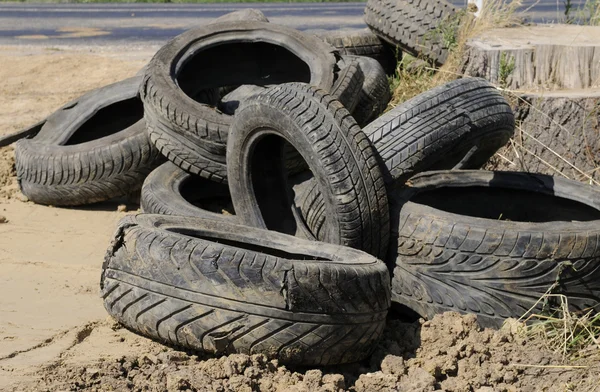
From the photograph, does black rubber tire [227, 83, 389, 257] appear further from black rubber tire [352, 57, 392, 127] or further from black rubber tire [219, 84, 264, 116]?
black rubber tire [219, 84, 264, 116]

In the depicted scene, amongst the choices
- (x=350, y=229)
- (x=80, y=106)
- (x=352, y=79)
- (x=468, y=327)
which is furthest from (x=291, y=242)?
(x=80, y=106)

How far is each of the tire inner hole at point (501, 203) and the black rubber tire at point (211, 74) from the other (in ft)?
4.19

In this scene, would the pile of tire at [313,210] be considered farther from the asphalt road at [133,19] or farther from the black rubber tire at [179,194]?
the asphalt road at [133,19]

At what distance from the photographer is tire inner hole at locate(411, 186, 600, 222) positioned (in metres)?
6.06

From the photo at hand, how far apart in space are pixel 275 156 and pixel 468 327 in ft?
6.38

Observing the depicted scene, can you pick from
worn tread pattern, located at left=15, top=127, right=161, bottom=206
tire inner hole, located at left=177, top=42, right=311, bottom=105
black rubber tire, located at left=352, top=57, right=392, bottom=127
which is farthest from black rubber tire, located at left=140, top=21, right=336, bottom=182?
worn tread pattern, located at left=15, top=127, right=161, bottom=206

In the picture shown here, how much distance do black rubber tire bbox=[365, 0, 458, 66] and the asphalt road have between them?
787 cm

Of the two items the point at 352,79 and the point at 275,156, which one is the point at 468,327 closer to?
the point at 275,156

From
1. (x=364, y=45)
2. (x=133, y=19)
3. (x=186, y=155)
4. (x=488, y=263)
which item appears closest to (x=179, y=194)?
(x=186, y=155)

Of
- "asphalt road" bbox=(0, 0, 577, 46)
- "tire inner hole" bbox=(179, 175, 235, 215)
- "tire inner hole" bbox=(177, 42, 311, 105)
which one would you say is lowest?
"asphalt road" bbox=(0, 0, 577, 46)

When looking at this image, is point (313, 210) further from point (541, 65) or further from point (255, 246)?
point (541, 65)

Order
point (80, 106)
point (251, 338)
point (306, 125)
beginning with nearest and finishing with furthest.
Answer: point (251, 338) < point (306, 125) < point (80, 106)

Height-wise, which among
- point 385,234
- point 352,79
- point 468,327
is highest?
point 352,79

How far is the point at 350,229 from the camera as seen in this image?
16.5 feet
